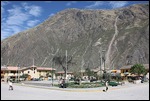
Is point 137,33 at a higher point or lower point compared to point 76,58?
higher

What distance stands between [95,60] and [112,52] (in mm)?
13374

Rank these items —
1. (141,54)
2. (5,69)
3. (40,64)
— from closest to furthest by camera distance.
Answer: (5,69), (141,54), (40,64)

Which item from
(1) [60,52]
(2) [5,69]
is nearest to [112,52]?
(1) [60,52]

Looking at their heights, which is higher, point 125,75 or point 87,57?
point 87,57

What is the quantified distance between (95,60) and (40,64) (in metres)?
38.7

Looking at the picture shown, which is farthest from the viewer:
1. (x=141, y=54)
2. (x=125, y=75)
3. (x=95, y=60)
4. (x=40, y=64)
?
(x=40, y=64)

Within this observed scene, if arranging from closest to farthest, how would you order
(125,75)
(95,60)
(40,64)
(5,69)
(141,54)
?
(125,75), (5,69), (141,54), (95,60), (40,64)

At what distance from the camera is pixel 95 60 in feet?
568

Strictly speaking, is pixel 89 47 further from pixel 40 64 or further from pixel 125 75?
pixel 125 75

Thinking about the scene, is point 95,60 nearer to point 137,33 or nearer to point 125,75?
point 137,33

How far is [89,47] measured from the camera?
191375mm

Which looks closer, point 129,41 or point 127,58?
point 127,58

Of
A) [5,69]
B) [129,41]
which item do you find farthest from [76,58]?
[5,69]

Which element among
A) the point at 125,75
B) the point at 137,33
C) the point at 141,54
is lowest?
the point at 125,75
